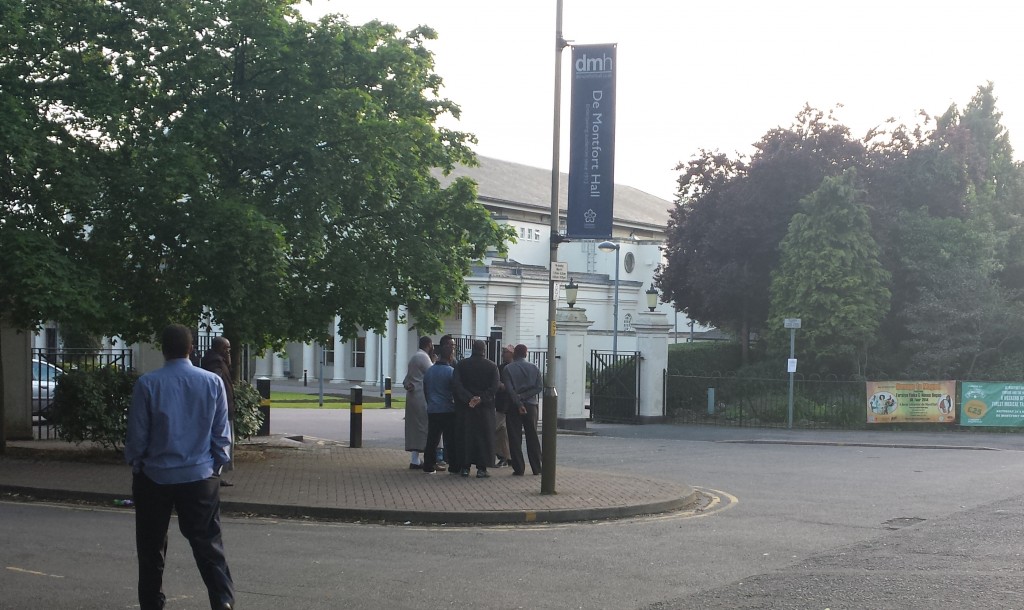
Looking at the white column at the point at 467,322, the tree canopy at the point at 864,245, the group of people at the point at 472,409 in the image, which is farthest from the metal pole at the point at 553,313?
the white column at the point at 467,322

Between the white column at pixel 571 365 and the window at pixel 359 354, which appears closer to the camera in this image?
the white column at pixel 571 365

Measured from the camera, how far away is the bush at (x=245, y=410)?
16.5 meters

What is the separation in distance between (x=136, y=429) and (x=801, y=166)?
1426 inches

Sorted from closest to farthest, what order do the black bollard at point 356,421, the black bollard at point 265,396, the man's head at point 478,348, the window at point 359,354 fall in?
1. the man's head at point 478,348
2. the black bollard at point 356,421
3. the black bollard at point 265,396
4. the window at point 359,354

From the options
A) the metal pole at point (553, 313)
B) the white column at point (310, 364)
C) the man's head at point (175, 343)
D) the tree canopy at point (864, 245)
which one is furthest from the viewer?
the white column at point (310, 364)

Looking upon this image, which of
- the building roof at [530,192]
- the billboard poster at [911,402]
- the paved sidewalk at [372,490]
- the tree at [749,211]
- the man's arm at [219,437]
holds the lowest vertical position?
the paved sidewalk at [372,490]

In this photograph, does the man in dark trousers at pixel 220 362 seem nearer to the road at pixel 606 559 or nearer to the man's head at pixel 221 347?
the man's head at pixel 221 347

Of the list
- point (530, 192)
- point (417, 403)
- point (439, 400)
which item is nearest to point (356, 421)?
point (417, 403)

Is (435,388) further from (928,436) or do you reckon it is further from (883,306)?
(883,306)

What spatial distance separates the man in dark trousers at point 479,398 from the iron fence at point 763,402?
17.8 metres

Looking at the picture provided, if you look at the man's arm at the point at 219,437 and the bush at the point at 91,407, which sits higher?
the man's arm at the point at 219,437

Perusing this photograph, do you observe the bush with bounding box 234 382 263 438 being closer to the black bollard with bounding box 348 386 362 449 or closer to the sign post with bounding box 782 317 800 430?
the black bollard with bounding box 348 386 362 449

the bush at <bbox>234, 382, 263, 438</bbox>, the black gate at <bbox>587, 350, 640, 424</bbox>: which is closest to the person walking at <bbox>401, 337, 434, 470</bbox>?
the bush at <bbox>234, 382, 263, 438</bbox>

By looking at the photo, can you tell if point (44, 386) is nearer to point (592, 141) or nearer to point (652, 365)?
point (592, 141)
